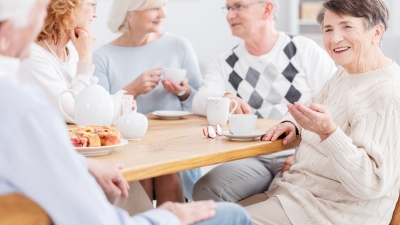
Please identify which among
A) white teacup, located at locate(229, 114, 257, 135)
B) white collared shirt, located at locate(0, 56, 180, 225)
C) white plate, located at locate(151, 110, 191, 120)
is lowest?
white plate, located at locate(151, 110, 191, 120)

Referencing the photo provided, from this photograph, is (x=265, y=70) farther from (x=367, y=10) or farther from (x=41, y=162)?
(x=41, y=162)

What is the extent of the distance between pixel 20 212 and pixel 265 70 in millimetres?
1822

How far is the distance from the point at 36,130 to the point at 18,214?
163 mm

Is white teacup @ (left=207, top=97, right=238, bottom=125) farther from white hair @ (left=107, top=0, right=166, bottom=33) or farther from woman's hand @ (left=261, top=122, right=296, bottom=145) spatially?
white hair @ (left=107, top=0, right=166, bottom=33)

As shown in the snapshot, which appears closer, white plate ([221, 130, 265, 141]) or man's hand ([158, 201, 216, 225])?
man's hand ([158, 201, 216, 225])

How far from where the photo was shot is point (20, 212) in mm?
912

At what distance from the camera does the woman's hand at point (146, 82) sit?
8.01 feet

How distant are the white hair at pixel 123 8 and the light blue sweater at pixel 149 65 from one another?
0.35 feet

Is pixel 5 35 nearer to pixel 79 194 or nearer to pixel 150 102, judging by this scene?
pixel 79 194

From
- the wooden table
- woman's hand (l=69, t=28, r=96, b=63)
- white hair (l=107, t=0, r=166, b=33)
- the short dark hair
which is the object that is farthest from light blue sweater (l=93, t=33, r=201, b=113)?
the short dark hair

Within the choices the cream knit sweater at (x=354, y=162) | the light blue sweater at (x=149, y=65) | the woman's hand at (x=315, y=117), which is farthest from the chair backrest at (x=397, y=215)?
the light blue sweater at (x=149, y=65)

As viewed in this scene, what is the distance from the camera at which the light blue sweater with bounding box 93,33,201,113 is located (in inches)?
105

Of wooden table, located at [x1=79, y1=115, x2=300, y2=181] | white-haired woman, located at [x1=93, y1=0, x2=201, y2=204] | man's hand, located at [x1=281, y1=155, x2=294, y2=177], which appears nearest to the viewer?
wooden table, located at [x1=79, y1=115, x2=300, y2=181]

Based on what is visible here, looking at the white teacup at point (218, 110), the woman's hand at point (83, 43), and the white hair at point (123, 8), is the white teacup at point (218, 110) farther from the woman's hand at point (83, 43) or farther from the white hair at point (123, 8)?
the white hair at point (123, 8)
